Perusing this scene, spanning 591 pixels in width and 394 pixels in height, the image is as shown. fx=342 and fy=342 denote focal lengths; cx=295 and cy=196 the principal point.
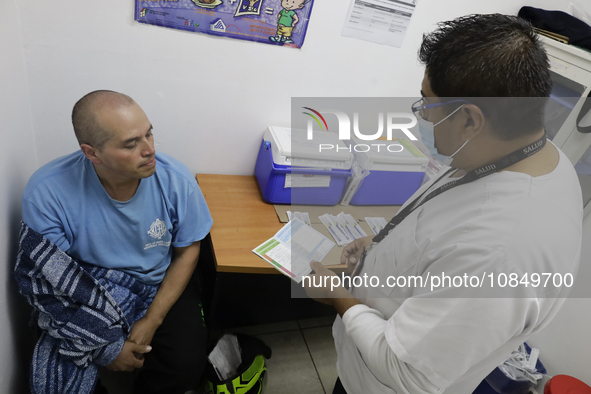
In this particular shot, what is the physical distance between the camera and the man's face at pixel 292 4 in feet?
4.83

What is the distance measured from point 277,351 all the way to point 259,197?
0.87m

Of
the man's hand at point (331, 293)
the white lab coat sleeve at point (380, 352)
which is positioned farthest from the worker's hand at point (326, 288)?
the white lab coat sleeve at point (380, 352)

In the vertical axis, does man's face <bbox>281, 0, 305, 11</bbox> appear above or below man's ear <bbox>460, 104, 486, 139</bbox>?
above

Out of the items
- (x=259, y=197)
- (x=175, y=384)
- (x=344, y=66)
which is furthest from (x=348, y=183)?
(x=175, y=384)

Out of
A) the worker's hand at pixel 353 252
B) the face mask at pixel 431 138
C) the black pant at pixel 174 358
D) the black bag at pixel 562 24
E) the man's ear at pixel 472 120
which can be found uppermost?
the black bag at pixel 562 24

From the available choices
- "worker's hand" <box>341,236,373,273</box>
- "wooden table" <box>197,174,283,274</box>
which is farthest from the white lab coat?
"wooden table" <box>197,174,283,274</box>

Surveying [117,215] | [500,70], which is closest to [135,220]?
[117,215]

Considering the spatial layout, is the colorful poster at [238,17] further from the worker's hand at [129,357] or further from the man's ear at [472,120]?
the worker's hand at [129,357]

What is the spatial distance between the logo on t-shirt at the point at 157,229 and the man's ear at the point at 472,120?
107 centimetres

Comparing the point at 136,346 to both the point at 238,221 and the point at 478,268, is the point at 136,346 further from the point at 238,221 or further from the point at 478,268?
the point at 478,268

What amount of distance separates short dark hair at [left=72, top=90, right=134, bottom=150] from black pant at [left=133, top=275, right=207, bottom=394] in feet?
2.46

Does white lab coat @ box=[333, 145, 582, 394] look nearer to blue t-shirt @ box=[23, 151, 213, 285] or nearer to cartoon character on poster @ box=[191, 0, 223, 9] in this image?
blue t-shirt @ box=[23, 151, 213, 285]

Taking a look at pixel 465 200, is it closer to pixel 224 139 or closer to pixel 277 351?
pixel 224 139

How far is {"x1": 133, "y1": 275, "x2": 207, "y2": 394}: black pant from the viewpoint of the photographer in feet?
4.47
